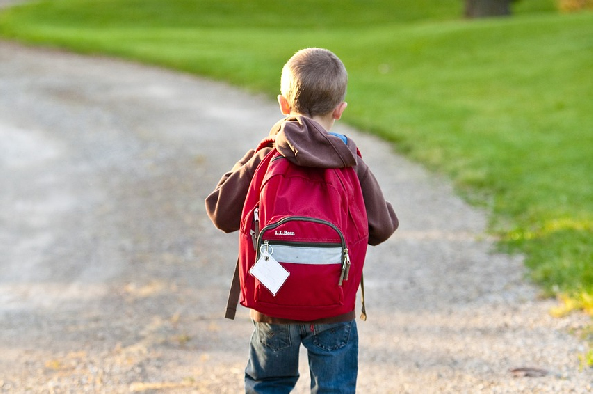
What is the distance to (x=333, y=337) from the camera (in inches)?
103

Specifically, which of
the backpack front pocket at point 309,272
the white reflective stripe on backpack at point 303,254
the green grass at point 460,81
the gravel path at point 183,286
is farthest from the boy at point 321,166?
the green grass at point 460,81

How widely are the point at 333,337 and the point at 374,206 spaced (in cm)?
46

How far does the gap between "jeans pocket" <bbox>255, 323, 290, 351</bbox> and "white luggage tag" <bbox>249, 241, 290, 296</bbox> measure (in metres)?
0.21

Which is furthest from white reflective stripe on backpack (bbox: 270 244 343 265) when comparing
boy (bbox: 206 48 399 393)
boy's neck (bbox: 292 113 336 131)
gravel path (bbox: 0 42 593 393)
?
gravel path (bbox: 0 42 593 393)

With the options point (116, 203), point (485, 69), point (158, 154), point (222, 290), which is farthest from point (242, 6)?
point (222, 290)

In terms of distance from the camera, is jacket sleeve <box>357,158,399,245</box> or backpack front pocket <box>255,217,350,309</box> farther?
jacket sleeve <box>357,158,399,245</box>

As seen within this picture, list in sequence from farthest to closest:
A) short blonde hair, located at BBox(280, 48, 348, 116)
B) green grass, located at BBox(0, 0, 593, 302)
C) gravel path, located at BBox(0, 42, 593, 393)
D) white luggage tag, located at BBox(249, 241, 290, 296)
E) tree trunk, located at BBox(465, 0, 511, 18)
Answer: tree trunk, located at BBox(465, 0, 511, 18), green grass, located at BBox(0, 0, 593, 302), gravel path, located at BBox(0, 42, 593, 393), short blonde hair, located at BBox(280, 48, 348, 116), white luggage tag, located at BBox(249, 241, 290, 296)

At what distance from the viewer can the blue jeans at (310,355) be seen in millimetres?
2586

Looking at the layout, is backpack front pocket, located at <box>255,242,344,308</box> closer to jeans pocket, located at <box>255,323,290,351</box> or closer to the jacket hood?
jeans pocket, located at <box>255,323,290,351</box>

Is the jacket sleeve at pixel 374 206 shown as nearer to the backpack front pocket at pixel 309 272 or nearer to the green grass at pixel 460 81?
the backpack front pocket at pixel 309 272

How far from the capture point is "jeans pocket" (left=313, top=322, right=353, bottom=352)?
259cm

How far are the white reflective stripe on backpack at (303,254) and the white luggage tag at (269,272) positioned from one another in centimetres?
3

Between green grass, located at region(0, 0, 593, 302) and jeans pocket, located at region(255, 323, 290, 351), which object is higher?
jeans pocket, located at region(255, 323, 290, 351)

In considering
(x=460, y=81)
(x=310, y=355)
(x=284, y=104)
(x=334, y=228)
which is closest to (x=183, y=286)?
(x=310, y=355)
